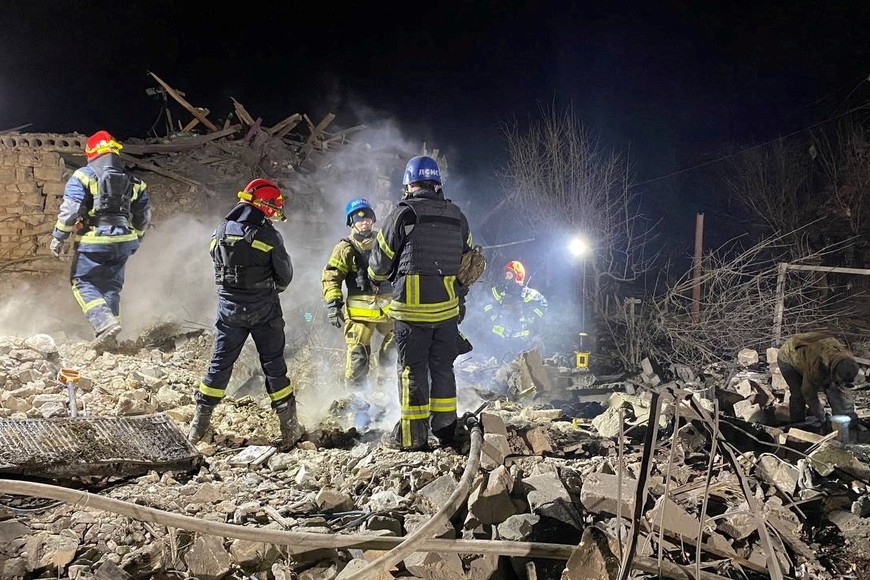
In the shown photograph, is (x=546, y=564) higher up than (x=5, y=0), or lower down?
lower down

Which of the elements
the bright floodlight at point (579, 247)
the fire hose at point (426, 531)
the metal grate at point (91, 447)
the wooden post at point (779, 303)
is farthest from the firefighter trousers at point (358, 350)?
the bright floodlight at point (579, 247)

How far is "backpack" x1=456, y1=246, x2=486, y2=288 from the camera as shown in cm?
467

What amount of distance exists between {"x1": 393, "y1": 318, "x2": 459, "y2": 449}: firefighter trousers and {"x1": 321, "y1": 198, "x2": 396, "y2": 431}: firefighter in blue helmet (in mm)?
1621

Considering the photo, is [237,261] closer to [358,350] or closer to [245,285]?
[245,285]

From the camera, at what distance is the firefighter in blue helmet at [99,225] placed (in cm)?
643

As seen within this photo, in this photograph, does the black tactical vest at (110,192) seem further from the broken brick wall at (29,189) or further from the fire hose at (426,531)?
the fire hose at (426,531)

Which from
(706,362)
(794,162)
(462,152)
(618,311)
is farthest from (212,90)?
(794,162)

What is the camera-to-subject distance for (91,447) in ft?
12.7

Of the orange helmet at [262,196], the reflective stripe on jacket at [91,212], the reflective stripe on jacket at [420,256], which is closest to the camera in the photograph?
the reflective stripe on jacket at [420,256]

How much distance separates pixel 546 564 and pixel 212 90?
2009 cm

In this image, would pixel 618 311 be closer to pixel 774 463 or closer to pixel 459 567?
pixel 774 463

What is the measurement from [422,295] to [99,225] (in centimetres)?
455

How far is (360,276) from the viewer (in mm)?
6176

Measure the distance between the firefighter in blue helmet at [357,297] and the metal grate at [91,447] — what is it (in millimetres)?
2095
